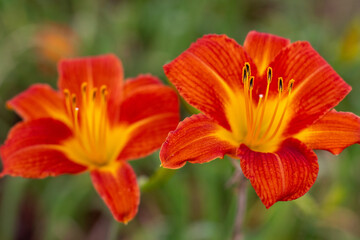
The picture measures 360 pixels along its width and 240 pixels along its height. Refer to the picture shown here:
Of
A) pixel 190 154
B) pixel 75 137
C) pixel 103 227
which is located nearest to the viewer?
pixel 190 154

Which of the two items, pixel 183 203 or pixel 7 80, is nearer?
pixel 183 203

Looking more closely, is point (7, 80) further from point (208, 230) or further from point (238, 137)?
point (238, 137)

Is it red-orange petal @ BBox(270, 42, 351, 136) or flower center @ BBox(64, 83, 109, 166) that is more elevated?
red-orange petal @ BBox(270, 42, 351, 136)

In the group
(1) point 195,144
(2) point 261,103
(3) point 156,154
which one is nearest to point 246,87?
(2) point 261,103

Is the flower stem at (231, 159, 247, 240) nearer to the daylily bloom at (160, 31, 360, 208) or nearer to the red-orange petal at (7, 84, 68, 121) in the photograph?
the daylily bloom at (160, 31, 360, 208)

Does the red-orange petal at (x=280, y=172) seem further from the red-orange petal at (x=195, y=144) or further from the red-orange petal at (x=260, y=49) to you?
the red-orange petal at (x=260, y=49)

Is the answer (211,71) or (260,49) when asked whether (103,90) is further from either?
(260,49)

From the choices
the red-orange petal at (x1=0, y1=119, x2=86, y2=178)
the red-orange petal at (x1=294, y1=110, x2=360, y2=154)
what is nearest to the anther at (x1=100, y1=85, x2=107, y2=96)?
the red-orange petal at (x1=0, y1=119, x2=86, y2=178)

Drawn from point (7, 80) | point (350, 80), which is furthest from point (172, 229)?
point (7, 80)
